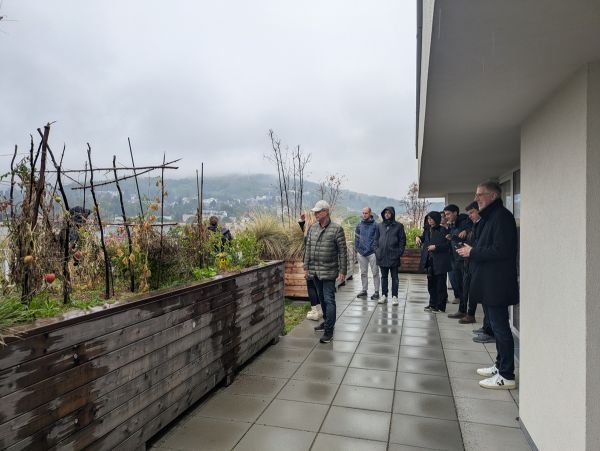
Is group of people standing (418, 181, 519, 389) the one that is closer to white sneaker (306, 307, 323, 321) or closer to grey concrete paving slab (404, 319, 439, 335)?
grey concrete paving slab (404, 319, 439, 335)

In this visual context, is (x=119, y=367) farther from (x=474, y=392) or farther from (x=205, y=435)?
(x=474, y=392)

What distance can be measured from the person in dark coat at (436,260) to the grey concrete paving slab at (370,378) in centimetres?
313

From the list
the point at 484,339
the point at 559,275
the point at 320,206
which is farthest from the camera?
the point at 320,206

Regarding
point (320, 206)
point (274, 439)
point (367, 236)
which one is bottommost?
point (274, 439)

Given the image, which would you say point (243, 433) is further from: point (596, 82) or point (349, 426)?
point (596, 82)

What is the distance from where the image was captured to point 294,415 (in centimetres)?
317

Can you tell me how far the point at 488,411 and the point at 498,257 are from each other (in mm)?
1251

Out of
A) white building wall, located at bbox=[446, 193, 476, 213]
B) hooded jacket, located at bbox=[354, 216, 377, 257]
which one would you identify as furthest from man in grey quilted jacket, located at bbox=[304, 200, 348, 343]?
white building wall, located at bbox=[446, 193, 476, 213]

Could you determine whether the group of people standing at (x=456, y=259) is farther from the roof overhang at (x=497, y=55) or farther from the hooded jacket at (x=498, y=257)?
the roof overhang at (x=497, y=55)

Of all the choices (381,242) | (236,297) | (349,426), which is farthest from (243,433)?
(381,242)

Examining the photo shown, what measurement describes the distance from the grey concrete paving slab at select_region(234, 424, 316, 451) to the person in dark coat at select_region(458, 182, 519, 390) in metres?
1.89

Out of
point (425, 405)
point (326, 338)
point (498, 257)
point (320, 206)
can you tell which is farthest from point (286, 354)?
point (498, 257)

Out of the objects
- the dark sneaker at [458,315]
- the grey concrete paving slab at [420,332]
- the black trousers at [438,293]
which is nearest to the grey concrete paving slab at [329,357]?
the grey concrete paving slab at [420,332]

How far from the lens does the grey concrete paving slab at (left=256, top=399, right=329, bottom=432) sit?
302 centimetres
